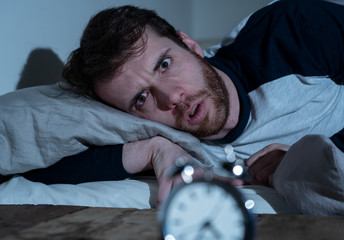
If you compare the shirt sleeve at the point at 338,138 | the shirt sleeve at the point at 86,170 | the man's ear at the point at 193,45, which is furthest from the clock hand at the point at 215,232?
the man's ear at the point at 193,45

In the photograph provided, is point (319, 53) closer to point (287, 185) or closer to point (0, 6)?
point (287, 185)

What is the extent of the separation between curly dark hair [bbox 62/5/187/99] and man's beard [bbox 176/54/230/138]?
0.20m

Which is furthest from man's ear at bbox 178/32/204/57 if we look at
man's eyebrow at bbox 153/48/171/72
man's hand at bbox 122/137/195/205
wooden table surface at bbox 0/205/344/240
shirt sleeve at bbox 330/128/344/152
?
wooden table surface at bbox 0/205/344/240

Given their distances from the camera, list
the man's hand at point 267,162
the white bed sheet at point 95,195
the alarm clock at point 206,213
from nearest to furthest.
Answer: the alarm clock at point 206,213, the white bed sheet at point 95,195, the man's hand at point 267,162

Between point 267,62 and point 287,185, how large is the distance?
23.9 inches

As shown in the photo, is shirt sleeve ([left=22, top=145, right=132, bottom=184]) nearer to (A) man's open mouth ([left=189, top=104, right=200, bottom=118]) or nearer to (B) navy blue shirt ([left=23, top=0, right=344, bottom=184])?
(B) navy blue shirt ([left=23, top=0, right=344, bottom=184])

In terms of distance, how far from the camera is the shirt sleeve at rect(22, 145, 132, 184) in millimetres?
1073

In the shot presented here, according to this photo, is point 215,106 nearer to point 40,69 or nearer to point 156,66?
point 156,66

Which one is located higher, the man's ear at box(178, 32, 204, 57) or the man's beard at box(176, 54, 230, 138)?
the man's ear at box(178, 32, 204, 57)

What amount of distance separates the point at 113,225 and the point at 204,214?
0.65 ft

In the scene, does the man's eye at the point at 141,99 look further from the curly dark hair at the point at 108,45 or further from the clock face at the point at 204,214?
the clock face at the point at 204,214

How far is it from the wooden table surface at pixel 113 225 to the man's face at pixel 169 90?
0.54 meters

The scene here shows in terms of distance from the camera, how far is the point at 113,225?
57 cm

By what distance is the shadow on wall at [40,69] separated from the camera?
1445 mm
